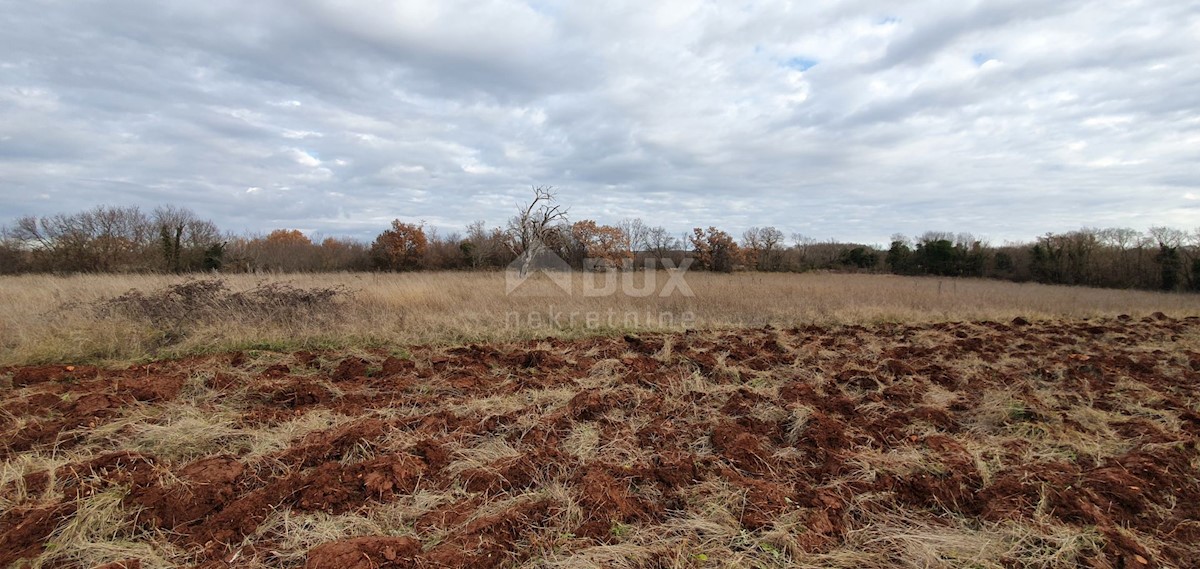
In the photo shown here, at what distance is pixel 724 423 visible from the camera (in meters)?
4.09

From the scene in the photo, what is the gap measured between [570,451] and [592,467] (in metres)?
0.39

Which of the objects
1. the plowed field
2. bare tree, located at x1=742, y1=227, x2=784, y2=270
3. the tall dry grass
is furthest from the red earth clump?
bare tree, located at x1=742, y1=227, x2=784, y2=270

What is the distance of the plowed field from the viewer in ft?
7.87

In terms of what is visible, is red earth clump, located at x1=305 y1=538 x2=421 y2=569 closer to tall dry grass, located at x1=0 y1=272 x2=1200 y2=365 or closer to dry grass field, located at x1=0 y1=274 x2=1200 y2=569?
dry grass field, located at x1=0 y1=274 x2=1200 y2=569

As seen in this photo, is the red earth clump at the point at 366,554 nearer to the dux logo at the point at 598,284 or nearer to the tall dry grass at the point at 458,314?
the tall dry grass at the point at 458,314

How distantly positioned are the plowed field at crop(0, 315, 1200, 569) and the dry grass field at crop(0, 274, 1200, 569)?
0.06 ft

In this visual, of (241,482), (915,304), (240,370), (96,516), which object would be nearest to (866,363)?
(241,482)

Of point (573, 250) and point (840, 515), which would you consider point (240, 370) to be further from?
point (573, 250)

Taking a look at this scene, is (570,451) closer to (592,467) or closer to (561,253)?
(592,467)

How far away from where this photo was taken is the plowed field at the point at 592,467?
240cm

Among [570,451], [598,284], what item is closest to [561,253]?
[598,284]

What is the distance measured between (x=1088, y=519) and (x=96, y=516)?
5.30 m

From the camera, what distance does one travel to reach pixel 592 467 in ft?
10.4

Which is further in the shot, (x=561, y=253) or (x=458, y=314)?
(x=561, y=253)
